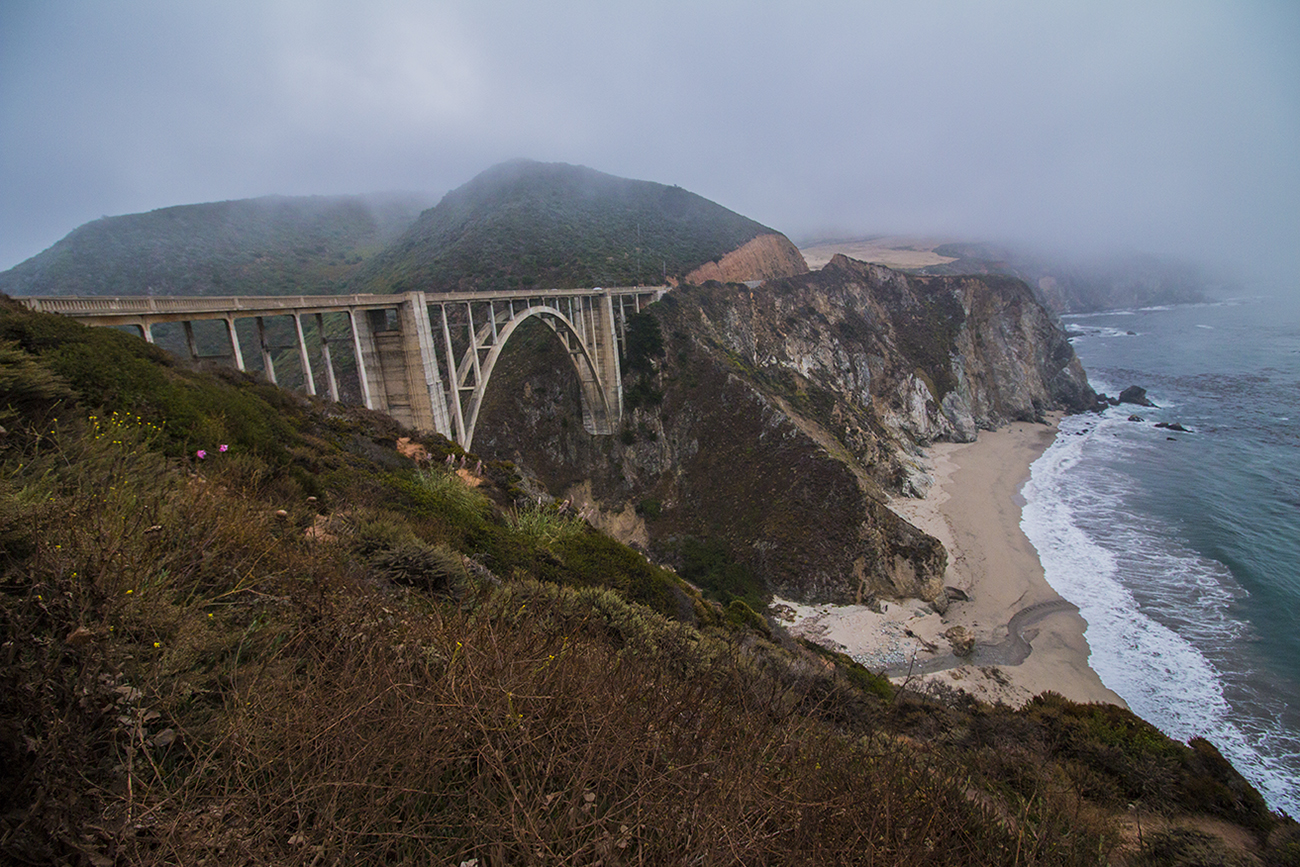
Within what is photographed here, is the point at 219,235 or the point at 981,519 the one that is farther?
the point at 219,235

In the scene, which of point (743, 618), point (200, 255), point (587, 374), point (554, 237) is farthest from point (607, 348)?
point (200, 255)

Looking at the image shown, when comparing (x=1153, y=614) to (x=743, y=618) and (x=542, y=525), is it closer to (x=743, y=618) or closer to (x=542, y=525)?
(x=743, y=618)

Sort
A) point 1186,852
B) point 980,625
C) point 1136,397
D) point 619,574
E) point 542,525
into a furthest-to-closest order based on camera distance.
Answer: point 1136,397
point 980,625
point 542,525
point 619,574
point 1186,852

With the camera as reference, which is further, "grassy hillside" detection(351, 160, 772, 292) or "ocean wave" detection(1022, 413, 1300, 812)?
"grassy hillside" detection(351, 160, 772, 292)

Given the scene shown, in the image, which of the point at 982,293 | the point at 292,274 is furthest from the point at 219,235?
the point at 982,293

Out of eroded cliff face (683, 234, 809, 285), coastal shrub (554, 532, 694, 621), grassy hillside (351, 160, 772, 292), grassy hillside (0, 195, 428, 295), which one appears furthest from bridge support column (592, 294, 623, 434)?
grassy hillside (0, 195, 428, 295)

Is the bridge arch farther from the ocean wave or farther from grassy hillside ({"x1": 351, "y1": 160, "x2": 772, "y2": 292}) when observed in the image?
the ocean wave

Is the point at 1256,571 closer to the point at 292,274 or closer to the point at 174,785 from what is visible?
the point at 174,785
